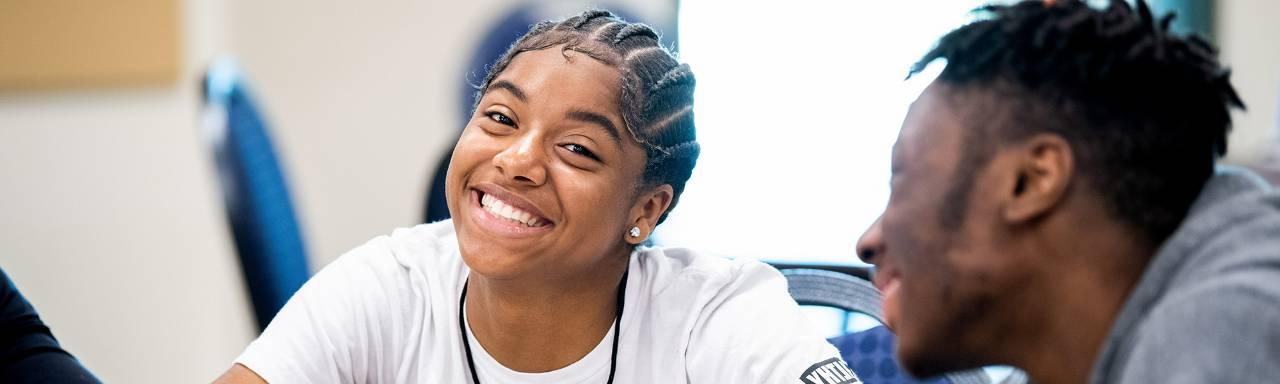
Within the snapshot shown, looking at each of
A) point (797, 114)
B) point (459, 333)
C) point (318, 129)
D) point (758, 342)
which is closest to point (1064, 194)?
point (758, 342)

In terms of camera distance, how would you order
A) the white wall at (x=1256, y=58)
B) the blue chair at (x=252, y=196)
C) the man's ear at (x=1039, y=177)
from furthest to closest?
the white wall at (x=1256, y=58) < the blue chair at (x=252, y=196) < the man's ear at (x=1039, y=177)

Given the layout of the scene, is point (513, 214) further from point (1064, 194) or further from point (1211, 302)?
point (1211, 302)

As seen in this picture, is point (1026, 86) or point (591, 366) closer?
point (1026, 86)

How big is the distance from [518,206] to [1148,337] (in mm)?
777

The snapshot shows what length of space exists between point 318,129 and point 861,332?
206 cm

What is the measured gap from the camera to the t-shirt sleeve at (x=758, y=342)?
Result: 1.20 m

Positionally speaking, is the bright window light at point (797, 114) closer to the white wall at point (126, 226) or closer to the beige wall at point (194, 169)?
the beige wall at point (194, 169)

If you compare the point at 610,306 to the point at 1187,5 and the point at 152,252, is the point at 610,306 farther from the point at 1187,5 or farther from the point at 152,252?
the point at 152,252

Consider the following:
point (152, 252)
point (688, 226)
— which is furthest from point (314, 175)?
point (688, 226)

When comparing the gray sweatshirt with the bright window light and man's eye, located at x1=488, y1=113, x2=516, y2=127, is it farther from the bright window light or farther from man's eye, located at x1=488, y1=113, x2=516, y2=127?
the bright window light

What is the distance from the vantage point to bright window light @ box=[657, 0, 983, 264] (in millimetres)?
2680

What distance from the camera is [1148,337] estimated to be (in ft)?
2.05

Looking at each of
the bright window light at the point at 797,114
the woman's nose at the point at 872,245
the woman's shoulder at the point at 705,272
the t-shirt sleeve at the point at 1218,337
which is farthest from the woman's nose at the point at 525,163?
the bright window light at the point at 797,114

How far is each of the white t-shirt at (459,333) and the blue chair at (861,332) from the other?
0.47 feet
